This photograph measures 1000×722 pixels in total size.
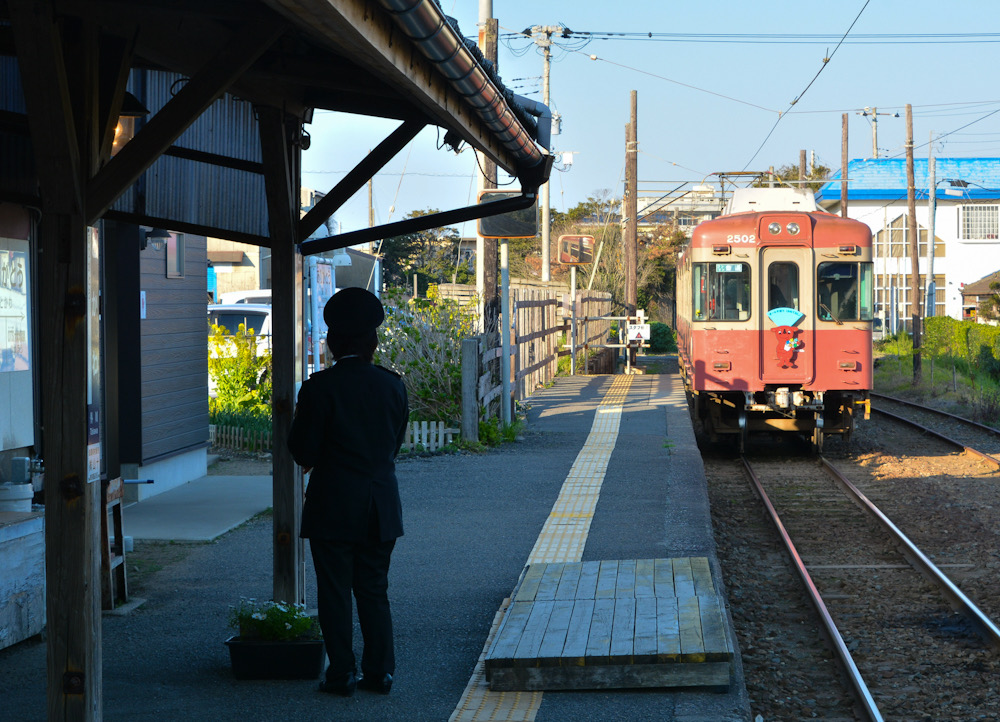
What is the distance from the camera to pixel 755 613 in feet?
24.9

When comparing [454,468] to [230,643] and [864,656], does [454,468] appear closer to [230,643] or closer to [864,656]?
[864,656]

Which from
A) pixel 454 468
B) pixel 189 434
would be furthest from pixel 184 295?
pixel 454 468

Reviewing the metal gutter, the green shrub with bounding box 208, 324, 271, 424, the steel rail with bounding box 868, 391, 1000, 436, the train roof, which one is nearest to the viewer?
the metal gutter

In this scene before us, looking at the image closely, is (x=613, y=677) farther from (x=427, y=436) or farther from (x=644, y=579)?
(x=427, y=436)

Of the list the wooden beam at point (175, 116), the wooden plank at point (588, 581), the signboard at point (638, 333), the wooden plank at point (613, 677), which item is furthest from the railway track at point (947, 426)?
the wooden beam at point (175, 116)

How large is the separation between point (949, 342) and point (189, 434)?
2545 centimetres

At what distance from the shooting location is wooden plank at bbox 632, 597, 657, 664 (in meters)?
4.96

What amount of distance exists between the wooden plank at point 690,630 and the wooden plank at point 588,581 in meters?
0.50

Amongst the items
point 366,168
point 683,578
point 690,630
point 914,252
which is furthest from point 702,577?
point 914,252

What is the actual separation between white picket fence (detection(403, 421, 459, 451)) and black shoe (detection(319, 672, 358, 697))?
8787mm

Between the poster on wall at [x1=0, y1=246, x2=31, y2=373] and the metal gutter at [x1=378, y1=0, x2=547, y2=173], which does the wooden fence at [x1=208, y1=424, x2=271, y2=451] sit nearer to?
the poster on wall at [x1=0, y1=246, x2=31, y2=373]

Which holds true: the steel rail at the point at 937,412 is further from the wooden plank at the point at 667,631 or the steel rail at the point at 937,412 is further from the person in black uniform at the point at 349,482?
the person in black uniform at the point at 349,482

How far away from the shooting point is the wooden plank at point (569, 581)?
20.2ft

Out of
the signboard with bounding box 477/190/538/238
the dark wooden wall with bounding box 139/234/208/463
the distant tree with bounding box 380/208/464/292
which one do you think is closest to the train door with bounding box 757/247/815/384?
the signboard with bounding box 477/190/538/238
